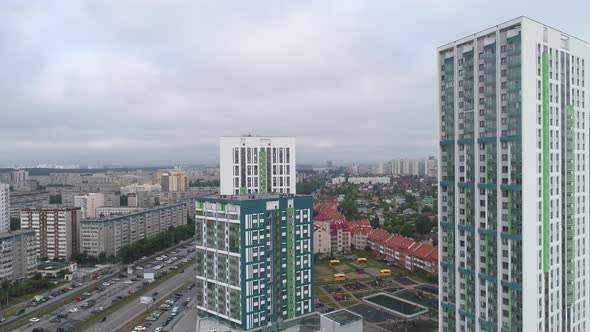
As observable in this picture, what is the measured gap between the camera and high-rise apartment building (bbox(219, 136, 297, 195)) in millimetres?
23844

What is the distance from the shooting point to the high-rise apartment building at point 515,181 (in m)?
12.2

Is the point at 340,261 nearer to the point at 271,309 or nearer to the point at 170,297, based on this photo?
the point at 170,297

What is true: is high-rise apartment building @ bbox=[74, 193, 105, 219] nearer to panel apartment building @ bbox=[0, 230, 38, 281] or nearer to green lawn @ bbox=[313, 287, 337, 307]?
panel apartment building @ bbox=[0, 230, 38, 281]

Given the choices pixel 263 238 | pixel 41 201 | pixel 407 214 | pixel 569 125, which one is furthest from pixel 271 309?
pixel 41 201

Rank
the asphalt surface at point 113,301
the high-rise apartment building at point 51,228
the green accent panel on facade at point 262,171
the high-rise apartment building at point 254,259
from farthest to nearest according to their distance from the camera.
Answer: the high-rise apartment building at point 51,228, the green accent panel on facade at point 262,171, the asphalt surface at point 113,301, the high-rise apartment building at point 254,259

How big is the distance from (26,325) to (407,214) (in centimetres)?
4726

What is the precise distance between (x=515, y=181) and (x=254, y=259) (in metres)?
11.4

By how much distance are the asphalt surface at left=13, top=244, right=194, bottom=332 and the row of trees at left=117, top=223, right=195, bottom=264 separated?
0.97 meters

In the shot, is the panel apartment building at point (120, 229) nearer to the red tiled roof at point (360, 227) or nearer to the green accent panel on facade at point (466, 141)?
the red tiled roof at point (360, 227)

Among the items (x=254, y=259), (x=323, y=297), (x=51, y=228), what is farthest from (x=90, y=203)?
(x=254, y=259)

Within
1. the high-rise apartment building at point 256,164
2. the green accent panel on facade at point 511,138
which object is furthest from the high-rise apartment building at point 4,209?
the green accent panel on facade at point 511,138

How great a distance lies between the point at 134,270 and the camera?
1423 inches

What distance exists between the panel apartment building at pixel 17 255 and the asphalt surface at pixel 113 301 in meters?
5.62

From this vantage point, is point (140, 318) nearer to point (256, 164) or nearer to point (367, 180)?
point (256, 164)
